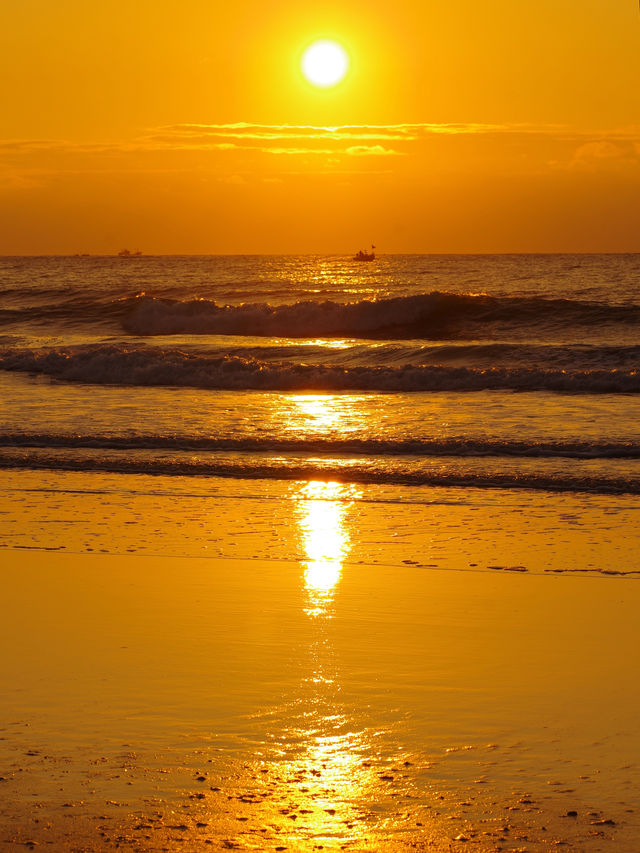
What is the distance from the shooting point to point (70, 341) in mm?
31094

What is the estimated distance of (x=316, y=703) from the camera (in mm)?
4469

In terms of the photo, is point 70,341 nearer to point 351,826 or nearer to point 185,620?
point 185,620

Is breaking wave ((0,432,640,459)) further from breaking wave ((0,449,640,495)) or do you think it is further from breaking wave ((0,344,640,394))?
breaking wave ((0,344,640,394))

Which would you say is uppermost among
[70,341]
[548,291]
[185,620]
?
[548,291]

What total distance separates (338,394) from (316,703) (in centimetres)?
1438

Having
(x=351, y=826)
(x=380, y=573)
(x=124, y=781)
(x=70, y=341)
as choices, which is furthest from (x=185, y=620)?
(x=70, y=341)

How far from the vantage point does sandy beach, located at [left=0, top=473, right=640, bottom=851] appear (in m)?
3.42

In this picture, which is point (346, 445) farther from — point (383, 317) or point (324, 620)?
point (383, 317)

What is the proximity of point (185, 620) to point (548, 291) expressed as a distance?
43.6m

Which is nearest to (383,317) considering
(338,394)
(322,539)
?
(338,394)

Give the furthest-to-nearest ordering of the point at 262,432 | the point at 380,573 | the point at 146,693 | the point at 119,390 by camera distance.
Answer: the point at 119,390
the point at 262,432
the point at 380,573
the point at 146,693

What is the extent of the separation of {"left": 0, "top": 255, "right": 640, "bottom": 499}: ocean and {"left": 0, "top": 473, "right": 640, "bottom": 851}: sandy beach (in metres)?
3.69

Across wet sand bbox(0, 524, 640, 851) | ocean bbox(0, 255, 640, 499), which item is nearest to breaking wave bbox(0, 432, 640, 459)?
ocean bbox(0, 255, 640, 499)

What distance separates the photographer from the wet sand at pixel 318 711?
3410 millimetres
